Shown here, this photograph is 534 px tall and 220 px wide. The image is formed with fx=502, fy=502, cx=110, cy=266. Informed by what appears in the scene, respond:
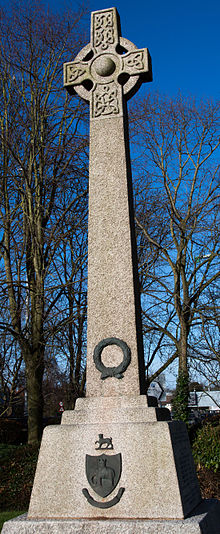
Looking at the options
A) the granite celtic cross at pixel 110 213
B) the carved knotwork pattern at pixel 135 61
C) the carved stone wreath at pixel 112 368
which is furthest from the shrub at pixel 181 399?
the carved knotwork pattern at pixel 135 61

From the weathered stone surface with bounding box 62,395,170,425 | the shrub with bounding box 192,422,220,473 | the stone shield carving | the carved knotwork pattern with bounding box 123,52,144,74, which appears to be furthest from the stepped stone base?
the shrub with bounding box 192,422,220,473

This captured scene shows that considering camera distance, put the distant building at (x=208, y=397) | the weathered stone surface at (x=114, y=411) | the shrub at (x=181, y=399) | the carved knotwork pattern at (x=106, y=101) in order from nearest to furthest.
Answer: the weathered stone surface at (x=114, y=411) → the carved knotwork pattern at (x=106, y=101) → the shrub at (x=181, y=399) → the distant building at (x=208, y=397)

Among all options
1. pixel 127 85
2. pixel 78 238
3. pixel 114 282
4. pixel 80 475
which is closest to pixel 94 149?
pixel 127 85

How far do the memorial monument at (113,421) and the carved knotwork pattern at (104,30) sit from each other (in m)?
0.10

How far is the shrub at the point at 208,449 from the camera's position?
940cm

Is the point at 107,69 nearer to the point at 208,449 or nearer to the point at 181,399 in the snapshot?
the point at 208,449

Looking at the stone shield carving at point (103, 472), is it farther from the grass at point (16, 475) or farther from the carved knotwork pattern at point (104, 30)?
the grass at point (16, 475)

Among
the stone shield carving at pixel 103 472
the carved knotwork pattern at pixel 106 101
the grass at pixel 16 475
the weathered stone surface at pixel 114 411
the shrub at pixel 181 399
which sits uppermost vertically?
the carved knotwork pattern at pixel 106 101

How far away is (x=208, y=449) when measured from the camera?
970 centimetres

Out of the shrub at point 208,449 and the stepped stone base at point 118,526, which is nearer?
the stepped stone base at point 118,526

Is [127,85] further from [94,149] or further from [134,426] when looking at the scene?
[134,426]

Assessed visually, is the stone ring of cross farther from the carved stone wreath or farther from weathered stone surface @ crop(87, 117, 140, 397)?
the carved stone wreath

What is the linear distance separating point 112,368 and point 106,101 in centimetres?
276

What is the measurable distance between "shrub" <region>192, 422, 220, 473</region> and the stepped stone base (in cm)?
575
